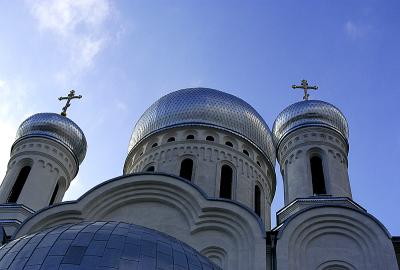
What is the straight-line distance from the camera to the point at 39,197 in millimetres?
12469

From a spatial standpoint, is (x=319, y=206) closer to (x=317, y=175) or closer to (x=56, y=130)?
(x=317, y=175)

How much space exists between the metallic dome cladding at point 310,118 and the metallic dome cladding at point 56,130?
4.62m

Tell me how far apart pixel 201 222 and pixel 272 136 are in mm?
4446

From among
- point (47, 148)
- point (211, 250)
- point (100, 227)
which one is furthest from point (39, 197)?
point (100, 227)

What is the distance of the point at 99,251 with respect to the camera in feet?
20.9

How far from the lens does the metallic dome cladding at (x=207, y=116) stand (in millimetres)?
13953

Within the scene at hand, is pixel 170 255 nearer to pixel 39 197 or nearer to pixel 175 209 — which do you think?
pixel 175 209

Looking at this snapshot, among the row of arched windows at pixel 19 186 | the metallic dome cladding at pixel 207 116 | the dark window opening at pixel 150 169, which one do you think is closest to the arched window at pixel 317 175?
the metallic dome cladding at pixel 207 116

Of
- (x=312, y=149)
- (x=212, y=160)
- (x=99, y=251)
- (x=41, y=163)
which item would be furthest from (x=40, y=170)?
(x=99, y=251)

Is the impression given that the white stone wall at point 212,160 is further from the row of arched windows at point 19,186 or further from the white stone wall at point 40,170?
the row of arched windows at point 19,186

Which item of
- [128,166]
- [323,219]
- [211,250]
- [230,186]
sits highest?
[128,166]

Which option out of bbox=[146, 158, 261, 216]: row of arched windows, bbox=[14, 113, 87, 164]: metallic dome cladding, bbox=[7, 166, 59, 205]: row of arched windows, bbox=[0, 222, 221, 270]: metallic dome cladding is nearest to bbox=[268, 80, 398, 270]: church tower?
bbox=[146, 158, 261, 216]: row of arched windows

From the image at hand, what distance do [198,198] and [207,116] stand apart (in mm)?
4142

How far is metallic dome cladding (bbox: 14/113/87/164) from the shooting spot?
44.8 feet
